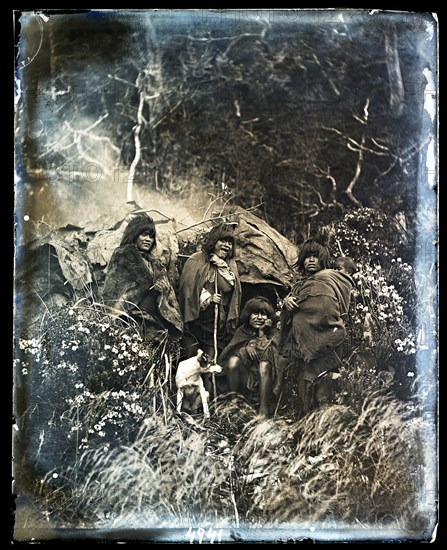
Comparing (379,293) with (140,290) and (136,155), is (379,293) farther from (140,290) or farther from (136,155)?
(136,155)

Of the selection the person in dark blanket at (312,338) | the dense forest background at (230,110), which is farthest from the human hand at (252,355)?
the dense forest background at (230,110)

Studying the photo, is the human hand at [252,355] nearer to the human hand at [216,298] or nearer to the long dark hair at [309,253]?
the human hand at [216,298]

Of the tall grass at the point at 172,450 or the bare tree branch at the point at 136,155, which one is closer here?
the tall grass at the point at 172,450

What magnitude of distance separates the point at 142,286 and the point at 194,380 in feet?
2.21

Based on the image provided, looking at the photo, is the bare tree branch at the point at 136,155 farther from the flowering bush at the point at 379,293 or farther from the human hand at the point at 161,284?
the flowering bush at the point at 379,293

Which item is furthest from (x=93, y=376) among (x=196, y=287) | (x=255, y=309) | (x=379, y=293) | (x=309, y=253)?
(x=379, y=293)

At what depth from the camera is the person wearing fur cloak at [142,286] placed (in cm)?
433

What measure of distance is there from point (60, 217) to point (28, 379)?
3.43ft

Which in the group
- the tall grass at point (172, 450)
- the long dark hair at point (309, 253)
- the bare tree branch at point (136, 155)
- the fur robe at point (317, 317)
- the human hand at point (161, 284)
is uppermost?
the bare tree branch at point (136, 155)

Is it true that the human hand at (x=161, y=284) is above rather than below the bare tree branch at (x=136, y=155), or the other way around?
below

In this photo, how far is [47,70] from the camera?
14.6 ft

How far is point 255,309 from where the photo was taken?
14.2 feet

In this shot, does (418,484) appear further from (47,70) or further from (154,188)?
(47,70)

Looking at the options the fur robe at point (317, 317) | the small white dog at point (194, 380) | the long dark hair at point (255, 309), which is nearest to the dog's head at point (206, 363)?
the small white dog at point (194, 380)
